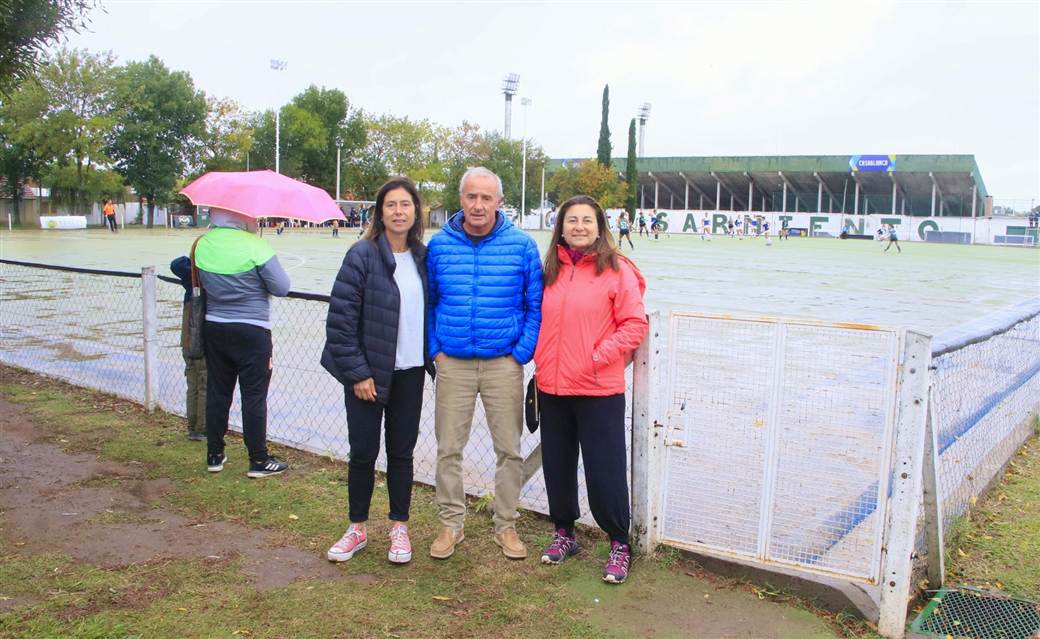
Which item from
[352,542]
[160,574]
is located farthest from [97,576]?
[352,542]

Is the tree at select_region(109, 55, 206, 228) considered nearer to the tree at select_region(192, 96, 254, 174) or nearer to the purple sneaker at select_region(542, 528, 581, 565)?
the tree at select_region(192, 96, 254, 174)

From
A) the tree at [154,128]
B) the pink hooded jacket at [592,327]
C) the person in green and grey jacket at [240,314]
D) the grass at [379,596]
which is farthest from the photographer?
the tree at [154,128]

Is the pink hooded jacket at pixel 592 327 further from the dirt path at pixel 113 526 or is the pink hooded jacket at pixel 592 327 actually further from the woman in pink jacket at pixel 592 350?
the dirt path at pixel 113 526

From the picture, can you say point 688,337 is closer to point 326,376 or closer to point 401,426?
point 401,426

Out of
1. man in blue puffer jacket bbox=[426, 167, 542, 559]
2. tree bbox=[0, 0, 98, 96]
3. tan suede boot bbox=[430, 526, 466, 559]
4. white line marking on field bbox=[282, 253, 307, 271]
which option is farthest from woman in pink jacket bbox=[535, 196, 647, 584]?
white line marking on field bbox=[282, 253, 307, 271]

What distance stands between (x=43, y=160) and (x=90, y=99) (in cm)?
496

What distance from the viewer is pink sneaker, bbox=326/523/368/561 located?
3.84 metres

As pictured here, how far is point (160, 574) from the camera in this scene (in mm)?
3654

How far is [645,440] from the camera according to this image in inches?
150

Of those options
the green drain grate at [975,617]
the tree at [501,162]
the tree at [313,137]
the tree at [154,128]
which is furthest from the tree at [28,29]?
the tree at [313,137]

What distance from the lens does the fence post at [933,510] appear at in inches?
129

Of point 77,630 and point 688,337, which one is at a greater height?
point 688,337

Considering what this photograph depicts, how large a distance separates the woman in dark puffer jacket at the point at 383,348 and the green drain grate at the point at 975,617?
2.24 meters

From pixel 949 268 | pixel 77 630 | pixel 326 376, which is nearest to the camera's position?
pixel 77 630
